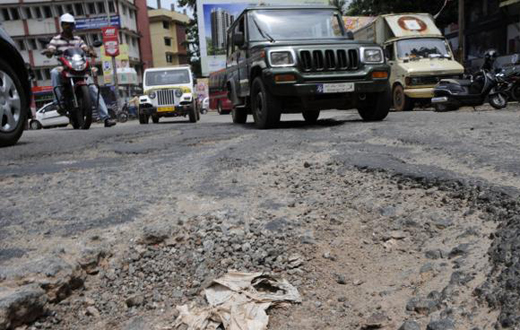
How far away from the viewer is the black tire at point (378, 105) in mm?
6070

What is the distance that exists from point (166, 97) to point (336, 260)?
12599mm

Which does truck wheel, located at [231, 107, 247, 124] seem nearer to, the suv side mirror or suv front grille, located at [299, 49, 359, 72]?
the suv side mirror

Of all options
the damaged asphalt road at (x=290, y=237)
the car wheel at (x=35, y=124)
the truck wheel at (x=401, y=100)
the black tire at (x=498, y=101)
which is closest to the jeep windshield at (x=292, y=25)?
the damaged asphalt road at (x=290, y=237)

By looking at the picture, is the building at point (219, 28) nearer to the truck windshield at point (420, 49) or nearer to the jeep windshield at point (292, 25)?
the truck windshield at point (420, 49)

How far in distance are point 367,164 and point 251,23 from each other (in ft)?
14.1

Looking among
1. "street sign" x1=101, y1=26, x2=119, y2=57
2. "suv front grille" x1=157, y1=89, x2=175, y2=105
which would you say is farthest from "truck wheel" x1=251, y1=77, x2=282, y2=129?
"street sign" x1=101, y1=26, x2=119, y2=57

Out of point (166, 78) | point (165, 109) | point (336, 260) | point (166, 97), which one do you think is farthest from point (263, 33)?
point (166, 78)

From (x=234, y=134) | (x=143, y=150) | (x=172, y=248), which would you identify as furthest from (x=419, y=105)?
(x=172, y=248)

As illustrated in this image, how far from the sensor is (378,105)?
6070 millimetres

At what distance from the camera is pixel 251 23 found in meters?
6.59

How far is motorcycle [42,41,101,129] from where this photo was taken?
7.23 m

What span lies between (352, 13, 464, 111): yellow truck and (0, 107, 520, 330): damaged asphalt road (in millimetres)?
8972

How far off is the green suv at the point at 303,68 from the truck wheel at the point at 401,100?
222 inches

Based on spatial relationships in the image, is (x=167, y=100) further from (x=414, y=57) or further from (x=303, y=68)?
(x=303, y=68)
